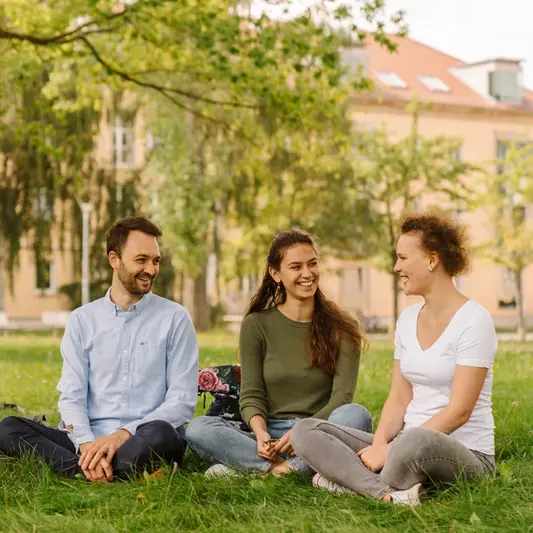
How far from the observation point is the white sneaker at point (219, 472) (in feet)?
18.8

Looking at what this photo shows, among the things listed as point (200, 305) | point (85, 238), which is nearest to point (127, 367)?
point (85, 238)

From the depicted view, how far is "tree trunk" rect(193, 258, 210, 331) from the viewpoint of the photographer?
104 ft

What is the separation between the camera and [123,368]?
6.16 meters

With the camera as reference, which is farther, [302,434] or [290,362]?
[290,362]

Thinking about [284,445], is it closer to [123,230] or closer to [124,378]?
[124,378]

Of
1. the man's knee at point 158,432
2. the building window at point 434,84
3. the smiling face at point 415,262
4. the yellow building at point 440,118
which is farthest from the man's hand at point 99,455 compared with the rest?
the building window at point 434,84

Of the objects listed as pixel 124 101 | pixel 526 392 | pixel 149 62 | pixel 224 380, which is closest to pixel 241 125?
pixel 149 62

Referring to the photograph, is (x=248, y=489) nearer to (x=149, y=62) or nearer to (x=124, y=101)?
(x=149, y=62)

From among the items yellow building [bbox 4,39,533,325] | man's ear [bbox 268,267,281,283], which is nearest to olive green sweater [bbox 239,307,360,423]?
man's ear [bbox 268,267,281,283]

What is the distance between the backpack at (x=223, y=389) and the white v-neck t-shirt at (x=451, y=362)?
1.55m

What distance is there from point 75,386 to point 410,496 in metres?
2.12

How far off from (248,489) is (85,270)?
79.8 ft

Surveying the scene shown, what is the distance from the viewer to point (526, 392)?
10.5 metres

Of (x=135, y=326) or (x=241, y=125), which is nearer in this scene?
(x=135, y=326)
